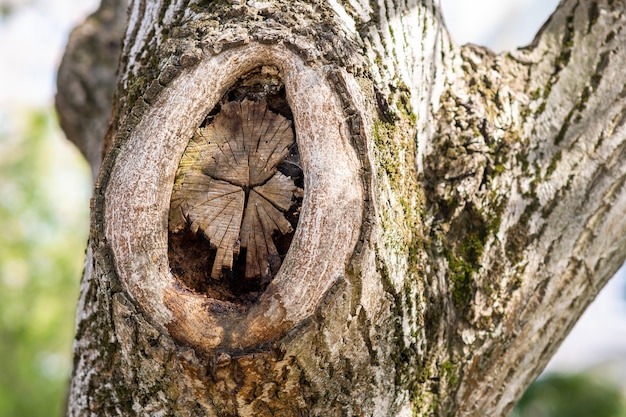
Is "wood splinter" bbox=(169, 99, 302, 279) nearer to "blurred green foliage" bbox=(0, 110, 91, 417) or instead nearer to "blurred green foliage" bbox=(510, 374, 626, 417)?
"blurred green foliage" bbox=(510, 374, 626, 417)

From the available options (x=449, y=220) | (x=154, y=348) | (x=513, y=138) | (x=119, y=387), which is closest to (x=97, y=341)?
(x=119, y=387)

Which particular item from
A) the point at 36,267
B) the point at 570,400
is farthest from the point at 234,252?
the point at 36,267

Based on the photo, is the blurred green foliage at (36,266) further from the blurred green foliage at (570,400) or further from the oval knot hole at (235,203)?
the oval knot hole at (235,203)

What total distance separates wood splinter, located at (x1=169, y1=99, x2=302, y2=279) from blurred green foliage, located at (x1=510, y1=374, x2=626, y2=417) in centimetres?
555

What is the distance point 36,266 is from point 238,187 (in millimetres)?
12131

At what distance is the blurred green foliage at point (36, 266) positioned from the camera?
11.6 metres

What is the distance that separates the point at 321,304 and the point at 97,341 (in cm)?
65

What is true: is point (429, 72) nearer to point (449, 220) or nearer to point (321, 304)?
point (449, 220)

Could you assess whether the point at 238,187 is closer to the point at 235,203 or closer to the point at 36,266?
the point at 235,203

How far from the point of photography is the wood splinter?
146 centimetres

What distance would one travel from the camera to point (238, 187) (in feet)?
4.94

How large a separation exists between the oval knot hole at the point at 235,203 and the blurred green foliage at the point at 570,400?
18.2 ft

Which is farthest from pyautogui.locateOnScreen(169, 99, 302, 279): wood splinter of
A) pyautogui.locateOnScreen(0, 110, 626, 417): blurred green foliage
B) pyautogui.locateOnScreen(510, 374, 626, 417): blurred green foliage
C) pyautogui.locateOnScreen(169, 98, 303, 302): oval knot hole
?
pyautogui.locateOnScreen(0, 110, 626, 417): blurred green foliage

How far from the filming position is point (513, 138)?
1.86 m
